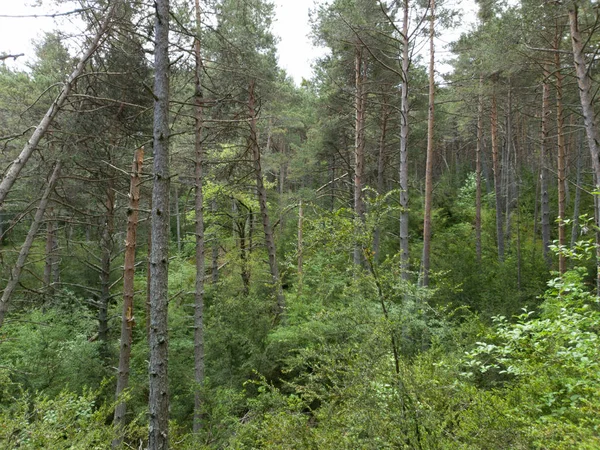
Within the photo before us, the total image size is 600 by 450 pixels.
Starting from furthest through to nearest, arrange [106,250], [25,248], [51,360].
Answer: [51,360]
[106,250]
[25,248]

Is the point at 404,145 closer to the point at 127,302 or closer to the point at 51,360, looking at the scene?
the point at 127,302

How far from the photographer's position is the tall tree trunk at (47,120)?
4602 mm

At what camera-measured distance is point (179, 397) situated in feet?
25.1

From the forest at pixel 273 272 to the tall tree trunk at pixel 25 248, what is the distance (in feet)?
0.17

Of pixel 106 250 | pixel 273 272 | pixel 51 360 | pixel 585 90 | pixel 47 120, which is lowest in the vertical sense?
pixel 51 360

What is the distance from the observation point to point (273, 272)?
34.6 ft

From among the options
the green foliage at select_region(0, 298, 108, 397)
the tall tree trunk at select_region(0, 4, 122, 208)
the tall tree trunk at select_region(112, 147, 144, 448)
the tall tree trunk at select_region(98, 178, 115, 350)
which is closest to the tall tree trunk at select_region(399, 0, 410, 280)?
the tall tree trunk at select_region(112, 147, 144, 448)

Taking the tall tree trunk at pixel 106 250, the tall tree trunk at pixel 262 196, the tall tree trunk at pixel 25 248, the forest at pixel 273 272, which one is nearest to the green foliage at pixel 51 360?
the forest at pixel 273 272

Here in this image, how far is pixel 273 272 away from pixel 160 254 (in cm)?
667

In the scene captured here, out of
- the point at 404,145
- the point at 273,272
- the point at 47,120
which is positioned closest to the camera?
the point at 47,120

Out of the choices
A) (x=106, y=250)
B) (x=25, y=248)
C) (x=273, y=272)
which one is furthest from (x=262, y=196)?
(x=25, y=248)

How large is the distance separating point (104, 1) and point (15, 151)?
8.65 metres

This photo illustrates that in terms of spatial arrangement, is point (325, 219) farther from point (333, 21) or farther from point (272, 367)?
point (333, 21)

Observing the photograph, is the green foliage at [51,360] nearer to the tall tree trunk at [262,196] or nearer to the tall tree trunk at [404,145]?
the tall tree trunk at [262,196]
